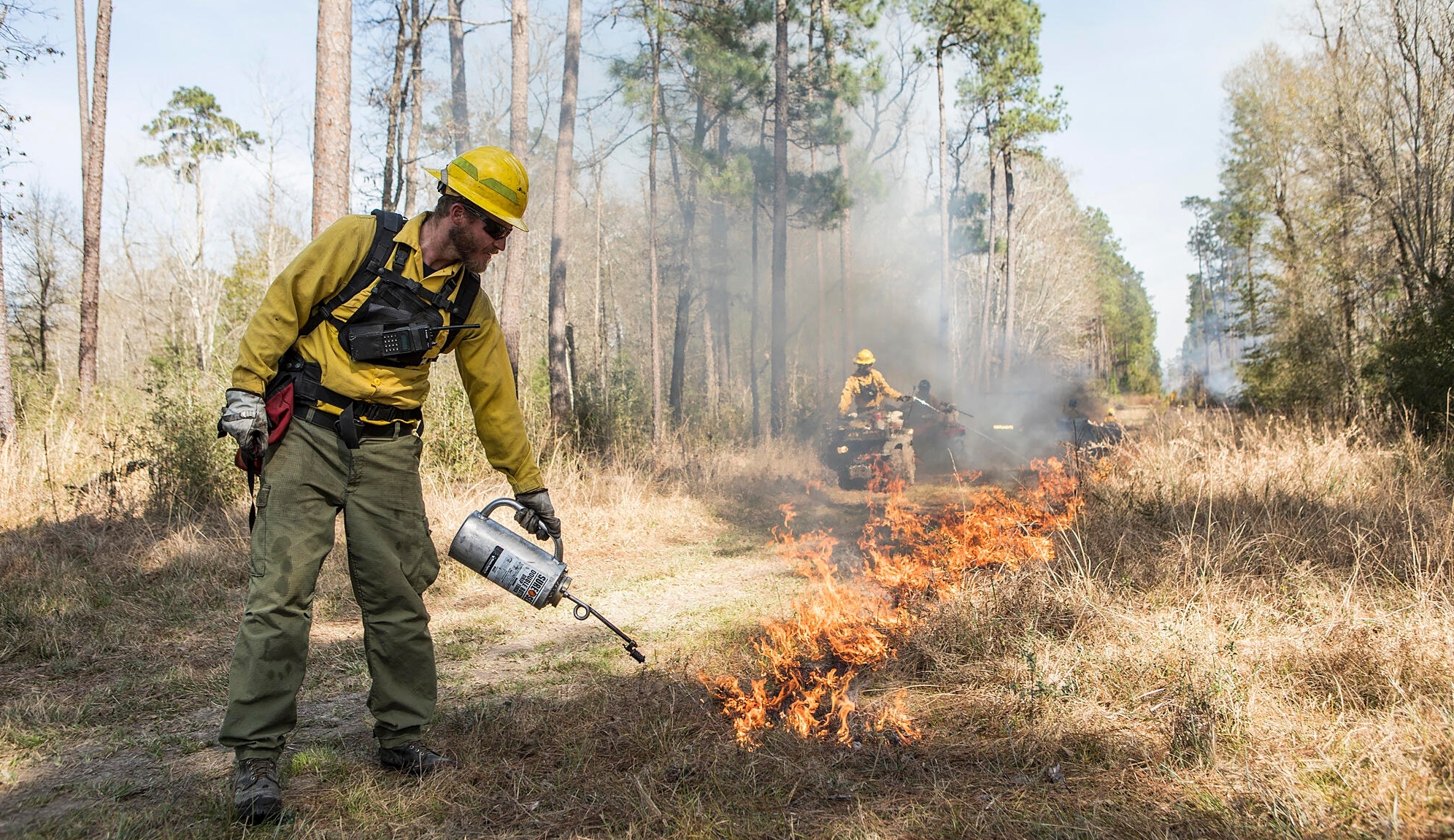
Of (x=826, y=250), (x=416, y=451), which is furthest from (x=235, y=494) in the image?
(x=826, y=250)

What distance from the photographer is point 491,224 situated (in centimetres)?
304

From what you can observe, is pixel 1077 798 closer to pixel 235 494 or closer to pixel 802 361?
pixel 235 494

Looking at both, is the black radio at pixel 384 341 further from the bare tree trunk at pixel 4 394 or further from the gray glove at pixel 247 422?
the bare tree trunk at pixel 4 394

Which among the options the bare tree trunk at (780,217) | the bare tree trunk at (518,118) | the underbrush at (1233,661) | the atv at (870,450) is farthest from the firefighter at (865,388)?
the underbrush at (1233,661)

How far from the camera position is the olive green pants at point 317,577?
2705mm

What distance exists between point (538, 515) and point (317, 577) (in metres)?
0.88

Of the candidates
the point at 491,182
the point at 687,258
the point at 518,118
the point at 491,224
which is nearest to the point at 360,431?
the point at 491,224

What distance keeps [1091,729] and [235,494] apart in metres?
7.46

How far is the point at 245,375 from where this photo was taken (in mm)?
2752

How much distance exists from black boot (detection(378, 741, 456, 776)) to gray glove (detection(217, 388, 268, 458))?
1.22 m

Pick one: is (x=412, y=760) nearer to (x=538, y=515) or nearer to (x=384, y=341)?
(x=538, y=515)

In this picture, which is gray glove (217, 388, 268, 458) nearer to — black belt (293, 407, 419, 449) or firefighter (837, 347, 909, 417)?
black belt (293, 407, 419, 449)

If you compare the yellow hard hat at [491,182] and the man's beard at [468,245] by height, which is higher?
the yellow hard hat at [491,182]

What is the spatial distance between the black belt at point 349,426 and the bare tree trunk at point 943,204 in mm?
24027
